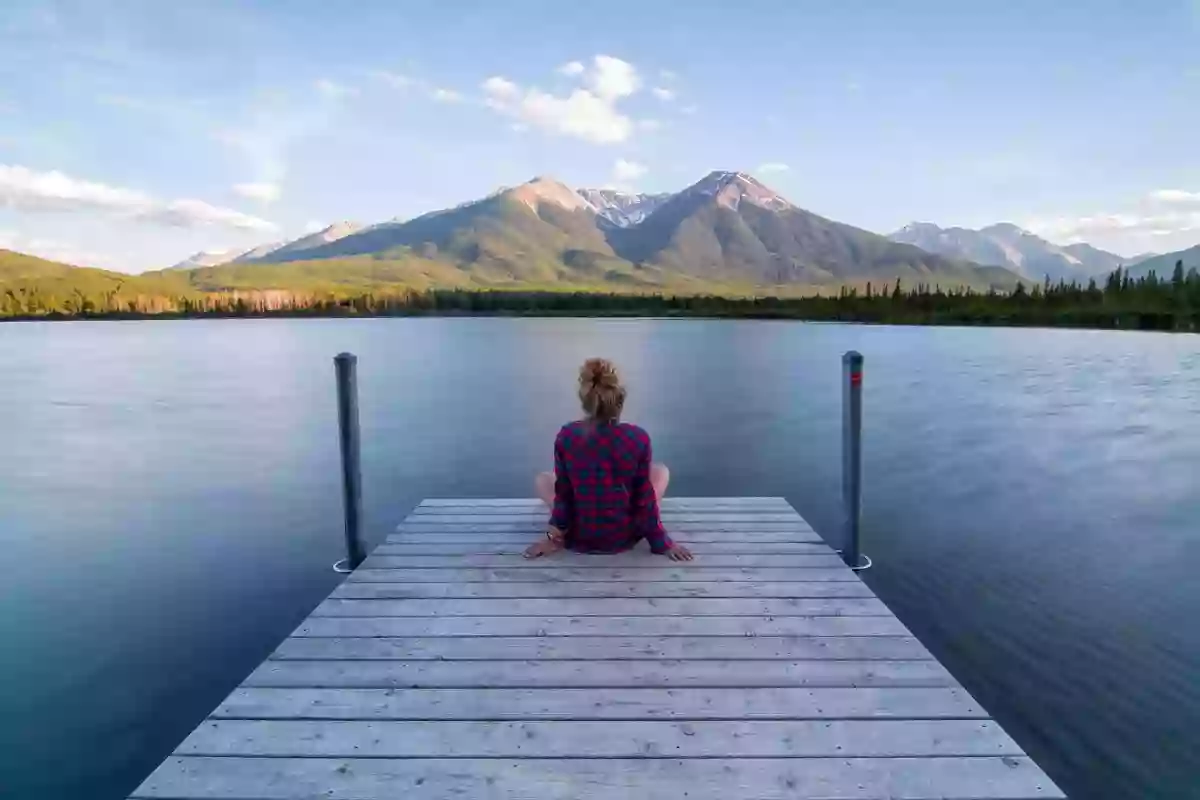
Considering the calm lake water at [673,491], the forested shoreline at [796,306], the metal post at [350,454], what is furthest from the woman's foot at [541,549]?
the forested shoreline at [796,306]

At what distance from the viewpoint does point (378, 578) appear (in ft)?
16.2

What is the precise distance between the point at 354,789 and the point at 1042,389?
24153 mm

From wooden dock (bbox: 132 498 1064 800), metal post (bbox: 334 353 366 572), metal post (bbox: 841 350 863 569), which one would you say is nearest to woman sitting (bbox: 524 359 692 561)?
wooden dock (bbox: 132 498 1064 800)

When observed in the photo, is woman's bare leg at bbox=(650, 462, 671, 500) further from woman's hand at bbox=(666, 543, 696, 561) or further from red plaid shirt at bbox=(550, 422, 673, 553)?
woman's hand at bbox=(666, 543, 696, 561)

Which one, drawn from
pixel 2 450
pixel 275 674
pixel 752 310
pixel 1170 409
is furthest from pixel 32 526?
pixel 752 310

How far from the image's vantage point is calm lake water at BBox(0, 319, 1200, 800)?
16.9 ft

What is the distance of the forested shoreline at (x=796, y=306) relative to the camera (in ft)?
199

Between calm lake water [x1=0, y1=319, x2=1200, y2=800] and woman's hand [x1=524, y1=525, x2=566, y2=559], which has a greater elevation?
woman's hand [x1=524, y1=525, x2=566, y2=559]

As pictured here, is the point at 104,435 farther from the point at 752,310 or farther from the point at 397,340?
the point at 752,310

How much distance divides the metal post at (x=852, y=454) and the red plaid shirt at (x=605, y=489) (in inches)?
60.2

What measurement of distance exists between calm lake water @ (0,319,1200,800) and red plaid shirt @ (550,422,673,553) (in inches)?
99.3

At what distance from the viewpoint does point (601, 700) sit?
11.0 ft

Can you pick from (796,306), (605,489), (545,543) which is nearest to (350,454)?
(545,543)

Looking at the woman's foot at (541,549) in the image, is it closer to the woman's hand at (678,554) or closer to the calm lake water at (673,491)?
the woman's hand at (678,554)
